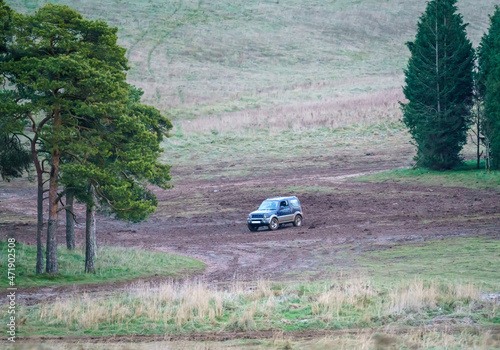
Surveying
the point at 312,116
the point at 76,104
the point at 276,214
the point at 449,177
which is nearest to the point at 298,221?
the point at 276,214

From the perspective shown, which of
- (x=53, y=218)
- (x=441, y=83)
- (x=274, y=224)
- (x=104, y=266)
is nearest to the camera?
(x=53, y=218)

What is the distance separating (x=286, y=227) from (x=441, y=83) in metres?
17.6

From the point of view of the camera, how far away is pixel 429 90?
147 ft

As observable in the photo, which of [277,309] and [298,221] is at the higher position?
[298,221]

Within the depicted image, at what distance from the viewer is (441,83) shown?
44.3 meters

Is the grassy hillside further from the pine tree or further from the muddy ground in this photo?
the pine tree

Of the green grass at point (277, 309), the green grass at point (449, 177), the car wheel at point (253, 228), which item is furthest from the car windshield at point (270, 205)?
the green grass at point (277, 309)

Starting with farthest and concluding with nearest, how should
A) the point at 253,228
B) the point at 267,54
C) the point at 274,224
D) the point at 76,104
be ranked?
the point at 267,54 → the point at 274,224 → the point at 253,228 → the point at 76,104

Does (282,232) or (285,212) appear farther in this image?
(285,212)

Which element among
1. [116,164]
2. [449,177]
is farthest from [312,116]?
[116,164]

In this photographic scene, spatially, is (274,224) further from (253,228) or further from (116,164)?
(116,164)

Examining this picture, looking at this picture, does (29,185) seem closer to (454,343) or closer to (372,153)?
(372,153)

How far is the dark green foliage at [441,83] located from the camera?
145 feet

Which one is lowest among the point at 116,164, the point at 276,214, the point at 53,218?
the point at 276,214
